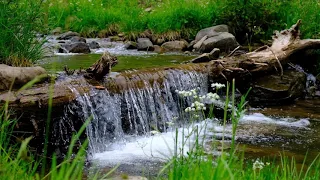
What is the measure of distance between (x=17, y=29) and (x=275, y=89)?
15.7ft

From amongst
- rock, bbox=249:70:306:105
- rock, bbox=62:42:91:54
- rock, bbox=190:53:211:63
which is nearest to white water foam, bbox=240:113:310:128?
rock, bbox=249:70:306:105

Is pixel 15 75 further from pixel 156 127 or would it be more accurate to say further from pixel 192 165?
pixel 192 165

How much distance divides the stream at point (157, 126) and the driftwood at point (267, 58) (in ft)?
1.33

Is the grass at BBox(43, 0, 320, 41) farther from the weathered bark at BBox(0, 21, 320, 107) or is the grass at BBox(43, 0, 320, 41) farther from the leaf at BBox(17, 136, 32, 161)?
the leaf at BBox(17, 136, 32, 161)

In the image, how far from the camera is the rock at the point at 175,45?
540 inches

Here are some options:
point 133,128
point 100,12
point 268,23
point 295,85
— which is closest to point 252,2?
point 268,23

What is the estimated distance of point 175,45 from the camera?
13.8 m

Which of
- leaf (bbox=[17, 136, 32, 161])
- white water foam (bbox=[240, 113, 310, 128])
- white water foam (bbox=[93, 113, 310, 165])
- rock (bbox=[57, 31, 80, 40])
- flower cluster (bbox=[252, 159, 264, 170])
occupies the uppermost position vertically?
leaf (bbox=[17, 136, 32, 161])

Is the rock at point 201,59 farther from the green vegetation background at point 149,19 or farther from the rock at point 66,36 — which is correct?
the rock at point 66,36

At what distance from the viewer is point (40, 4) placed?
5.94 m

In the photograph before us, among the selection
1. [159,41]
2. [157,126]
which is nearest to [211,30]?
[159,41]

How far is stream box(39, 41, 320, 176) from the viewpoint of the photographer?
5.61m

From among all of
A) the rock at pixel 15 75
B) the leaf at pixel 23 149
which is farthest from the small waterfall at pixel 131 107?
the leaf at pixel 23 149

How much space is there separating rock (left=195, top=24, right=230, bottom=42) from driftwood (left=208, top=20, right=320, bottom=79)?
416 cm
